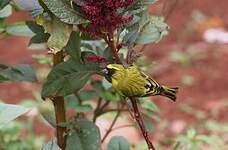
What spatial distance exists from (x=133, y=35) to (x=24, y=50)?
10.3 ft

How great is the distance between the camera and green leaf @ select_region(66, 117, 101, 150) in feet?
4.73

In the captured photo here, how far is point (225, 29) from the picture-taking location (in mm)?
4500

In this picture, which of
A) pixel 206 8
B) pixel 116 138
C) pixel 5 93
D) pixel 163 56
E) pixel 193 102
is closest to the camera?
pixel 116 138

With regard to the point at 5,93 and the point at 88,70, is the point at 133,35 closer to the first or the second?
the point at 88,70

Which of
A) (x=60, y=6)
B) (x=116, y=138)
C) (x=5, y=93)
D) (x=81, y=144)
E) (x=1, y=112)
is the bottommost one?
(x=5, y=93)

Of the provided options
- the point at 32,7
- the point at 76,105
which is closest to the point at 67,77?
the point at 32,7

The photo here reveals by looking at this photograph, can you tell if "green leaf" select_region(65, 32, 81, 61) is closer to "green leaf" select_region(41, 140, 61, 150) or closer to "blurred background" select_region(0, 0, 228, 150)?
"green leaf" select_region(41, 140, 61, 150)

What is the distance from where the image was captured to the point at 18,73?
5.37 feet

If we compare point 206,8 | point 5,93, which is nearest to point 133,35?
point 5,93

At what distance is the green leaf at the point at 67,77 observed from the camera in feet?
4.51

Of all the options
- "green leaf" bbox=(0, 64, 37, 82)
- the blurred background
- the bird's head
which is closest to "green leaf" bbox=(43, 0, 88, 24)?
the bird's head

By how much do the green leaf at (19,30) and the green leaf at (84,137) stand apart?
314 millimetres

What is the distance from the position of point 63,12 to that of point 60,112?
32 cm

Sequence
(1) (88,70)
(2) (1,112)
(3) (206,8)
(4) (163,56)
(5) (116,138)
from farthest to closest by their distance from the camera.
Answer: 1. (3) (206,8)
2. (4) (163,56)
3. (5) (116,138)
4. (1) (88,70)
5. (2) (1,112)
